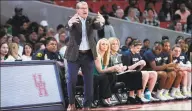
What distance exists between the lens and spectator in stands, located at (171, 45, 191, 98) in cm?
1041

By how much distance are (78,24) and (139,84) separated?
2.69 m

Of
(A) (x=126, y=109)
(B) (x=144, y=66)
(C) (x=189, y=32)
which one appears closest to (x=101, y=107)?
(A) (x=126, y=109)

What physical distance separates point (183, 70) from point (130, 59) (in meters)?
1.42

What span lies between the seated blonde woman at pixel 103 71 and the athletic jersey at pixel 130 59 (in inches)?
24.8

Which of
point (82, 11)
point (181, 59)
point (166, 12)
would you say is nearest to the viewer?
point (82, 11)

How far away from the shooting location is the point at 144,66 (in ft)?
32.8

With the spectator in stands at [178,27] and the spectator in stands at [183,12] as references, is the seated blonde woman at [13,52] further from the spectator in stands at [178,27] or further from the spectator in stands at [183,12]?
the spectator in stands at [183,12]

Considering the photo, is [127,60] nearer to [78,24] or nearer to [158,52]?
[158,52]

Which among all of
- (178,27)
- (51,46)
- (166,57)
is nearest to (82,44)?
(51,46)

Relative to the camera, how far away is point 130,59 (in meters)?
9.62

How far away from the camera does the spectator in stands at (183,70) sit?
34.1 feet

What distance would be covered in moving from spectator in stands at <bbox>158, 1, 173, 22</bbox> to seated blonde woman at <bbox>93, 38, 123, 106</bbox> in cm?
739

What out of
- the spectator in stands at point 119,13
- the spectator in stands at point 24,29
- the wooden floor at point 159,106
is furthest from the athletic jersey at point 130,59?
the spectator in stands at point 119,13

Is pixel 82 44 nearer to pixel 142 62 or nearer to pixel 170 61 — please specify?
pixel 142 62
